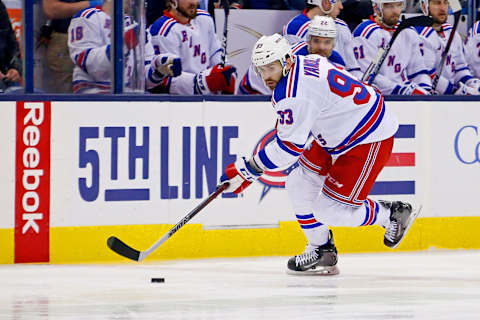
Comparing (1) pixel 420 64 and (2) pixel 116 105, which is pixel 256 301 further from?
(1) pixel 420 64

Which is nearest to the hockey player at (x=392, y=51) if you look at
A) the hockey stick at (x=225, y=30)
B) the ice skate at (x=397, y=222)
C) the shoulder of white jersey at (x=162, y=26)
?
the hockey stick at (x=225, y=30)

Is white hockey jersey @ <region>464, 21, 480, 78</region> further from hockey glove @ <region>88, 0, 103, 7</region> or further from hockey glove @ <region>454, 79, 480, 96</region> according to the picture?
hockey glove @ <region>88, 0, 103, 7</region>

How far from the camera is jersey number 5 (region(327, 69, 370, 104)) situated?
6277 millimetres

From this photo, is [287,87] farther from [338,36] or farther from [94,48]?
[338,36]

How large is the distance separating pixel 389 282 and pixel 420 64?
2583mm

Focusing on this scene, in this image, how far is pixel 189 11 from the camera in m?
7.87

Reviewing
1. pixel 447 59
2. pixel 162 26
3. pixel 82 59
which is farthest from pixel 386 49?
pixel 82 59

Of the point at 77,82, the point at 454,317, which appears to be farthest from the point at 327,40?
the point at 454,317

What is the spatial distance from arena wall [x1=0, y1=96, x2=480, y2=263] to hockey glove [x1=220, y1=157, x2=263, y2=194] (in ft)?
2.93

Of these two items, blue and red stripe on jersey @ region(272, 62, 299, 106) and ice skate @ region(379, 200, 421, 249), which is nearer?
blue and red stripe on jersey @ region(272, 62, 299, 106)

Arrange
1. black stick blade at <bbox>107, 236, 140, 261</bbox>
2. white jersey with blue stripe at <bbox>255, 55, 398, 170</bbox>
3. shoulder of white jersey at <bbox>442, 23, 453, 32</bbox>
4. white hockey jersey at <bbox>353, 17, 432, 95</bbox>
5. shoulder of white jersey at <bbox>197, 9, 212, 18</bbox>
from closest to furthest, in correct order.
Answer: white jersey with blue stripe at <bbox>255, 55, 398, 170</bbox> → black stick blade at <bbox>107, 236, 140, 261</bbox> → shoulder of white jersey at <bbox>197, 9, 212, 18</bbox> → white hockey jersey at <bbox>353, 17, 432, 95</bbox> → shoulder of white jersey at <bbox>442, 23, 453, 32</bbox>

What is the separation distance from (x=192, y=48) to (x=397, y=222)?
1852 millimetres

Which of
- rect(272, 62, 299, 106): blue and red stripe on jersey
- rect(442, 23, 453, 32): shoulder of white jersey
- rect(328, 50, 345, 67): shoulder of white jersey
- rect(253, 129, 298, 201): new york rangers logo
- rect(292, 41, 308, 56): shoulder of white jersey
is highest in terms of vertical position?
rect(442, 23, 453, 32): shoulder of white jersey

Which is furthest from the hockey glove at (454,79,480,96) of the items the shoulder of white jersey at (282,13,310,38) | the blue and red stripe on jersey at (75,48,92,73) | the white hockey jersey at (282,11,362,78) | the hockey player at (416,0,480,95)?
the blue and red stripe on jersey at (75,48,92,73)
